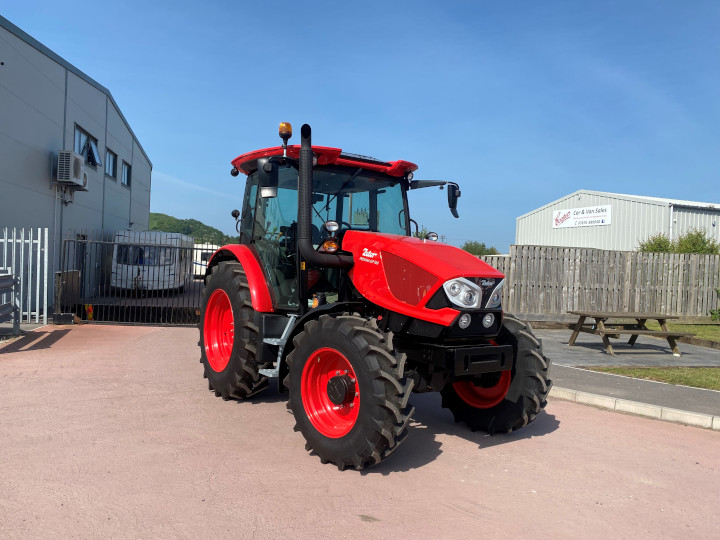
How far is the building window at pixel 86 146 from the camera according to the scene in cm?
1683

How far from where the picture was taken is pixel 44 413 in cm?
518

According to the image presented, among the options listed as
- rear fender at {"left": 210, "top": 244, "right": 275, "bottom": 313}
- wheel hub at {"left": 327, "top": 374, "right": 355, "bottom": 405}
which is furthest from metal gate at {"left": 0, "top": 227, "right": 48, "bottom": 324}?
wheel hub at {"left": 327, "top": 374, "right": 355, "bottom": 405}

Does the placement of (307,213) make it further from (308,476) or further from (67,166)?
(67,166)

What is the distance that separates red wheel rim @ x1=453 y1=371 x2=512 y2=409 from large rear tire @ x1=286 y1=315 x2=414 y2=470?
1.35 meters

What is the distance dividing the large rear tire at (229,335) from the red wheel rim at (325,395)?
3.87 ft

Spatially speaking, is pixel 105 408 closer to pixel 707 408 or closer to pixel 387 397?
pixel 387 397

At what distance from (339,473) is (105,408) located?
2.79 meters

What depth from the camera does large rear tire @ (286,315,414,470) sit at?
3717mm

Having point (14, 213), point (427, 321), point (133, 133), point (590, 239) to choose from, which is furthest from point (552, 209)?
point (427, 321)

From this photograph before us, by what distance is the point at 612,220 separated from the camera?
2889 cm

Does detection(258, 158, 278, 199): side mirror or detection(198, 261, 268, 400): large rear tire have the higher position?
detection(258, 158, 278, 199): side mirror

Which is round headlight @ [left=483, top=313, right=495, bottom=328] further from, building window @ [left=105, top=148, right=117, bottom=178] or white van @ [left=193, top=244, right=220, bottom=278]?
building window @ [left=105, top=148, right=117, bottom=178]

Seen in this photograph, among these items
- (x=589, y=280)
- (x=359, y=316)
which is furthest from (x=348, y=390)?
(x=589, y=280)

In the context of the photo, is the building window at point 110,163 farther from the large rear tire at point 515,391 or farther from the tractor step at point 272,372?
the large rear tire at point 515,391
